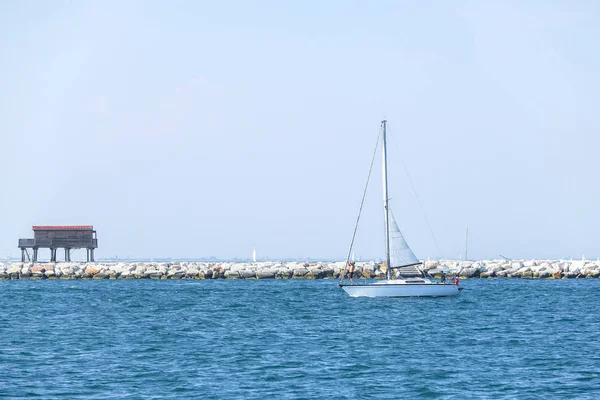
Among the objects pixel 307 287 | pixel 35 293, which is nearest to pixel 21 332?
pixel 35 293

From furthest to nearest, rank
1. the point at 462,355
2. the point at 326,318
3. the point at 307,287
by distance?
the point at 307,287 → the point at 326,318 → the point at 462,355

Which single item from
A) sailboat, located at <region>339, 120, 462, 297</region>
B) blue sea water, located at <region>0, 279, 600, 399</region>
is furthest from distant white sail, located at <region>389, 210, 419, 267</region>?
blue sea water, located at <region>0, 279, 600, 399</region>

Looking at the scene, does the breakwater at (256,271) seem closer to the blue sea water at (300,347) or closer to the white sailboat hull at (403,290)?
the blue sea water at (300,347)

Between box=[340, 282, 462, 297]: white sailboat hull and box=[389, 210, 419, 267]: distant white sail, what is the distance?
1722 mm

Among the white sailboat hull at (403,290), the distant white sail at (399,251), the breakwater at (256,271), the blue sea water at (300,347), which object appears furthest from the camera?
the breakwater at (256,271)

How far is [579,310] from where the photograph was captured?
161 ft

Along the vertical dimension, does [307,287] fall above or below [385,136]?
below

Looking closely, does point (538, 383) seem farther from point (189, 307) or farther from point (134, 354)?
point (189, 307)

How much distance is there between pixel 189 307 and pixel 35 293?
1958 centimetres

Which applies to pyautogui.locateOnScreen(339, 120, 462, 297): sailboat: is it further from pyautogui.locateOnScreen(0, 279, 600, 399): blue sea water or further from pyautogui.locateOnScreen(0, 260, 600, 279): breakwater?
pyautogui.locateOnScreen(0, 260, 600, 279): breakwater

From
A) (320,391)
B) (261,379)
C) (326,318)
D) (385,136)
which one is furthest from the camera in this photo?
(385,136)

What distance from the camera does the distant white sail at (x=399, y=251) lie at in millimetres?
55188

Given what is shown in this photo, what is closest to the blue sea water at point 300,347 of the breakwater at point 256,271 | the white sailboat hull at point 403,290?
the white sailboat hull at point 403,290

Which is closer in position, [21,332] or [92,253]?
[21,332]
